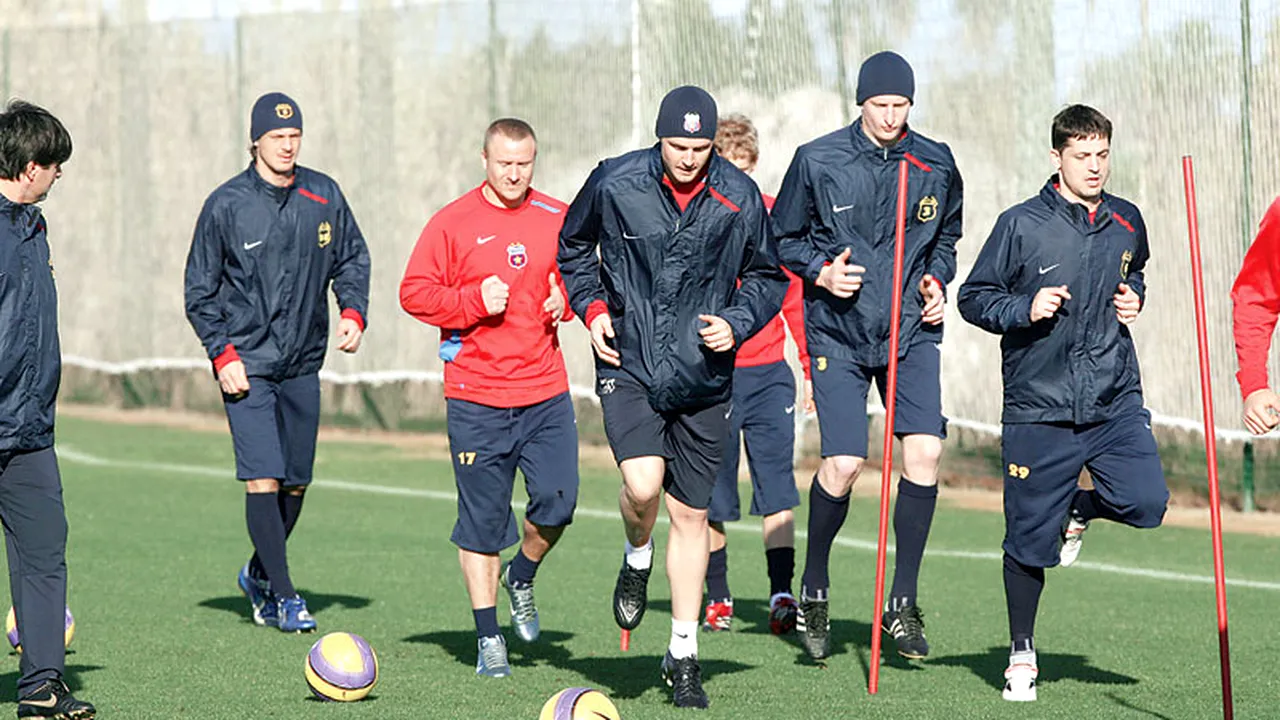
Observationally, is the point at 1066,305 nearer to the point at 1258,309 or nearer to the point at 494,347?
the point at 1258,309

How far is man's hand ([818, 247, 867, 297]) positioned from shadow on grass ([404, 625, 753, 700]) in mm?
1681

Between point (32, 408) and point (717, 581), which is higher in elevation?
point (32, 408)

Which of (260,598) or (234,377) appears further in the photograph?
(260,598)

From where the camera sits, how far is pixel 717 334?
7707 mm

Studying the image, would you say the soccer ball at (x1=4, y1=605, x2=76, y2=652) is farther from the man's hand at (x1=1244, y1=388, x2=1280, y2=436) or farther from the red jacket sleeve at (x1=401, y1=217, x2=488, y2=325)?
the man's hand at (x1=1244, y1=388, x2=1280, y2=436)

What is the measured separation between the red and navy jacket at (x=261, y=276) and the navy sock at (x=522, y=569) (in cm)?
153

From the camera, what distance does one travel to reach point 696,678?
26.0 ft

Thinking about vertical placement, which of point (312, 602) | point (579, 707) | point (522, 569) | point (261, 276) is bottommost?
point (579, 707)

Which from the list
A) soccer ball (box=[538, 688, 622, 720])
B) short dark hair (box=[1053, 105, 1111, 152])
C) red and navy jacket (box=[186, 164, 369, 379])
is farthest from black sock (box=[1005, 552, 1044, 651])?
red and navy jacket (box=[186, 164, 369, 379])

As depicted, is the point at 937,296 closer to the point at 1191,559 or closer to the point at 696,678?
the point at 696,678

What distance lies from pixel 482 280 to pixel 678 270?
1.28 metres

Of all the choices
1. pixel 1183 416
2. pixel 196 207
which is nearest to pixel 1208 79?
pixel 1183 416

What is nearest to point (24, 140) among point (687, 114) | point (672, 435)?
point (687, 114)

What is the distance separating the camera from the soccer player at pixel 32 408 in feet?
24.1
